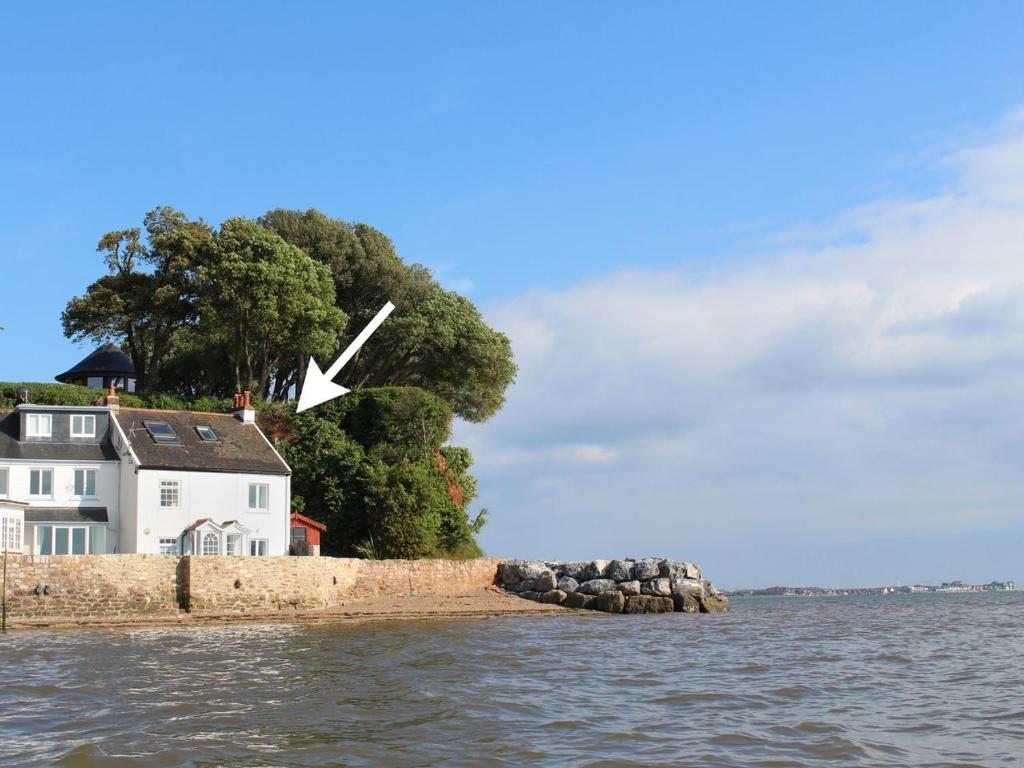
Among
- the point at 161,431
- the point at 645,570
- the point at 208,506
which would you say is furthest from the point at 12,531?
the point at 645,570

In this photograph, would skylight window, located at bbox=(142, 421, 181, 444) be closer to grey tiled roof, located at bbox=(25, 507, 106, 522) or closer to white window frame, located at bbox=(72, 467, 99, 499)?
white window frame, located at bbox=(72, 467, 99, 499)

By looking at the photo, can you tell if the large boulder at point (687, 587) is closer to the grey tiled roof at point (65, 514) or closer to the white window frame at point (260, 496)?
the white window frame at point (260, 496)

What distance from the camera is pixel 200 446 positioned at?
4134 centimetres

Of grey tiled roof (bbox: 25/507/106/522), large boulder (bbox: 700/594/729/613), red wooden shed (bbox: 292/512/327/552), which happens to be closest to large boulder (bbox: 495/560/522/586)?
red wooden shed (bbox: 292/512/327/552)

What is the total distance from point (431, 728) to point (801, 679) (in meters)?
9.05

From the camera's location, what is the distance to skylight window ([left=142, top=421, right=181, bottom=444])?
134ft

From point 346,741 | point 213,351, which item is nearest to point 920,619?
point 213,351

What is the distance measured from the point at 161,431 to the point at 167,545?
4709 mm

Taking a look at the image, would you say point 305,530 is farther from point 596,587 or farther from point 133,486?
point 596,587

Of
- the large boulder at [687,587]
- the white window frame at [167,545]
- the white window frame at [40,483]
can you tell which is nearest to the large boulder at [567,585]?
the large boulder at [687,587]

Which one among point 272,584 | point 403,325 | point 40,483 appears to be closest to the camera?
point 272,584

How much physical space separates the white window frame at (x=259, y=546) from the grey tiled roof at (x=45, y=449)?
19.0ft

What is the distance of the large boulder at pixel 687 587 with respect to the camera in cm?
4869

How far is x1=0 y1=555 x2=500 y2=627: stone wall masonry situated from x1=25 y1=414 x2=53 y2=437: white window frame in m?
7.89
